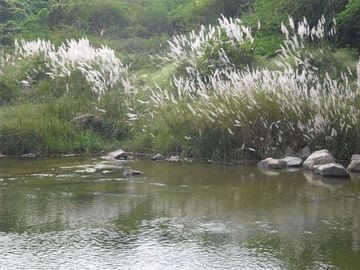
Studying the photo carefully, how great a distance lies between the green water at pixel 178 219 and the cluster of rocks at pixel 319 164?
8.5 inches

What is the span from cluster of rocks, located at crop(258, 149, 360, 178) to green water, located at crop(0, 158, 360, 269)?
215 mm

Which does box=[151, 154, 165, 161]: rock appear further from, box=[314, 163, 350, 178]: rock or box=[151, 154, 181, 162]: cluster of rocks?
box=[314, 163, 350, 178]: rock

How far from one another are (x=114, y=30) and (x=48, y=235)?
22844 millimetres

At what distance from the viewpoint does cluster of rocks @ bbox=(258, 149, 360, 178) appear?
10.1 meters

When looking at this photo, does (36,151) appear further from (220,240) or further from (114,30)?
(114,30)

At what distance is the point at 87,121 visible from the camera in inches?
547

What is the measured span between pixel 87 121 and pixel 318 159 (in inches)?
199

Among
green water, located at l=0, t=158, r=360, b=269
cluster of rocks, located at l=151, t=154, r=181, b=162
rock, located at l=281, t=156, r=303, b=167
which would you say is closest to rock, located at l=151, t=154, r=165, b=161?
cluster of rocks, located at l=151, t=154, r=181, b=162

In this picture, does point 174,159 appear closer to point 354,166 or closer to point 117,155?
point 117,155

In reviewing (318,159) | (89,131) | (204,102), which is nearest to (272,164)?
(318,159)

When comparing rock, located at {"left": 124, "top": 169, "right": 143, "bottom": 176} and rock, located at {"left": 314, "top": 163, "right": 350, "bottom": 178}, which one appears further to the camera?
rock, located at {"left": 124, "top": 169, "right": 143, "bottom": 176}

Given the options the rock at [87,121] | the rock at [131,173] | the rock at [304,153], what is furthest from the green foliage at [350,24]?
Answer: the rock at [131,173]

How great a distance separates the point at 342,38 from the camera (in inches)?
625

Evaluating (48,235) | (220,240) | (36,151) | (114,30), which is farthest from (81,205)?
(114,30)
